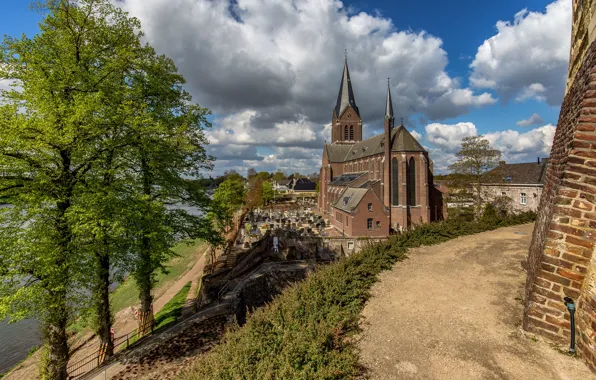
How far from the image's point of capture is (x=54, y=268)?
278 inches

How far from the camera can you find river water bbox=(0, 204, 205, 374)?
50.2 feet

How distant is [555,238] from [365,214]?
1154 inches

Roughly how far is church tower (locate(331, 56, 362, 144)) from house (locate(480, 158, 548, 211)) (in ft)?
85.4

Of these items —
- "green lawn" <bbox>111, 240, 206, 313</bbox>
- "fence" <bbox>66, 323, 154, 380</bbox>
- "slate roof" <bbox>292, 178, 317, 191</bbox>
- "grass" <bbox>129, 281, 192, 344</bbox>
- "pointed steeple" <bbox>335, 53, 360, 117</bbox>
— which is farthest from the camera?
"slate roof" <bbox>292, 178, 317, 191</bbox>

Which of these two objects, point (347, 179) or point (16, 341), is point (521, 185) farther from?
point (16, 341)

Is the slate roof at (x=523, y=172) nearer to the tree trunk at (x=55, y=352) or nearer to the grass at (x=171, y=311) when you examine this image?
the grass at (x=171, y=311)

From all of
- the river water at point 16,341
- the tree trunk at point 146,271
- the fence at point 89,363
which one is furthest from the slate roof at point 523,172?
the river water at point 16,341

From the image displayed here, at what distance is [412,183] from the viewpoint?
3516cm

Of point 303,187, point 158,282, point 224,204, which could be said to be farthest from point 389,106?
point 303,187

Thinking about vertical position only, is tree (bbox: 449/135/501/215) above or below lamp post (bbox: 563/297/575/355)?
above

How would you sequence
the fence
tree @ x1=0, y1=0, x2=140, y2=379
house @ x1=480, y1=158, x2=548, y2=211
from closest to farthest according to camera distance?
1. tree @ x1=0, y1=0, x2=140, y2=379
2. the fence
3. house @ x1=480, y1=158, x2=548, y2=211

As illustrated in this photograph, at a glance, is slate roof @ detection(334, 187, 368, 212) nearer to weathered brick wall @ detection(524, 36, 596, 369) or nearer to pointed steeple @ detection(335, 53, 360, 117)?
pointed steeple @ detection(335, 53, 360, 117)

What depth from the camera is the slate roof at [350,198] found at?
109ft

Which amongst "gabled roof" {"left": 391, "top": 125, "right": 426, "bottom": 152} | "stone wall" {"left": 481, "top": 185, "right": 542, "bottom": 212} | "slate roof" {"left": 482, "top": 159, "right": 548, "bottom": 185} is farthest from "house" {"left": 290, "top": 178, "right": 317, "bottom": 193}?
"stone wall" {"left": 481, "top": 185, "right": 542, "bottom": 212}
